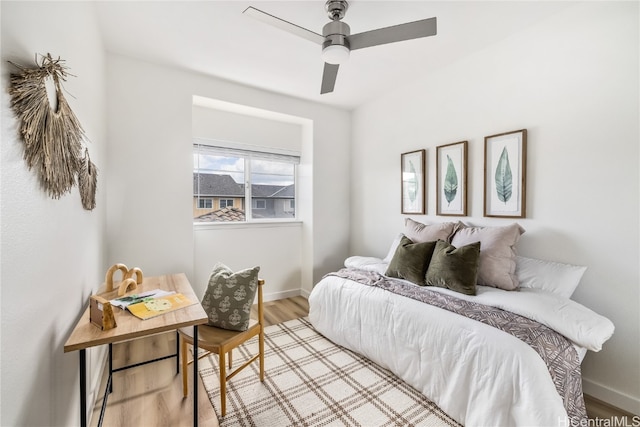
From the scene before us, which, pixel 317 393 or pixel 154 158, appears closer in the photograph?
pixel 317 393

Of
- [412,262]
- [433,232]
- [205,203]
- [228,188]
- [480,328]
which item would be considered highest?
[228,188]

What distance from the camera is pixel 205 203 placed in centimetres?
334

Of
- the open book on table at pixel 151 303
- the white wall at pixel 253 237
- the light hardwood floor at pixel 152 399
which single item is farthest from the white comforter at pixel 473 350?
the white wall at pixel 253 237

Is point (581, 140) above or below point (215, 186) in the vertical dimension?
above

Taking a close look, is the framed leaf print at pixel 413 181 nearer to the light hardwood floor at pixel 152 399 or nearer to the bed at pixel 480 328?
the bed at pixel 480 328

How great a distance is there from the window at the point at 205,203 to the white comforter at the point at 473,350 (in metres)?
2.06

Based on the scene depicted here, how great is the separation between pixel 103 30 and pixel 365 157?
285cm

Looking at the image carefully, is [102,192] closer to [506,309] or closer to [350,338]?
[350,338]

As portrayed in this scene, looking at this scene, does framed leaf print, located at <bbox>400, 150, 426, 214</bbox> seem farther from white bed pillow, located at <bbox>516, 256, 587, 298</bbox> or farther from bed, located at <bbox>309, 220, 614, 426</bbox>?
white bed pillow, located at <bbox>516, 256, 587, 298</bbox>

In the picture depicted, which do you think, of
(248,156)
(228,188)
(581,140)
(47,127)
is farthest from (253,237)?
(581,140)

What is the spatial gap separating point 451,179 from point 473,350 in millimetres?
1665

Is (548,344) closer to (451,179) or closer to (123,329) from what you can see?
(451,179)

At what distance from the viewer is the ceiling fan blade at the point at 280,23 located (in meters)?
1.55

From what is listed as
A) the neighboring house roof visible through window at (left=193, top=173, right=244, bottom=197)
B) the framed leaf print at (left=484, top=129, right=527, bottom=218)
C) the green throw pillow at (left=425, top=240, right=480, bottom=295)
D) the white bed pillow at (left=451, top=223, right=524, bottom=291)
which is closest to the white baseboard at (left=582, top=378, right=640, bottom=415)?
the white bed pillow at (left=451, top=223, right=524, bottom=291)
